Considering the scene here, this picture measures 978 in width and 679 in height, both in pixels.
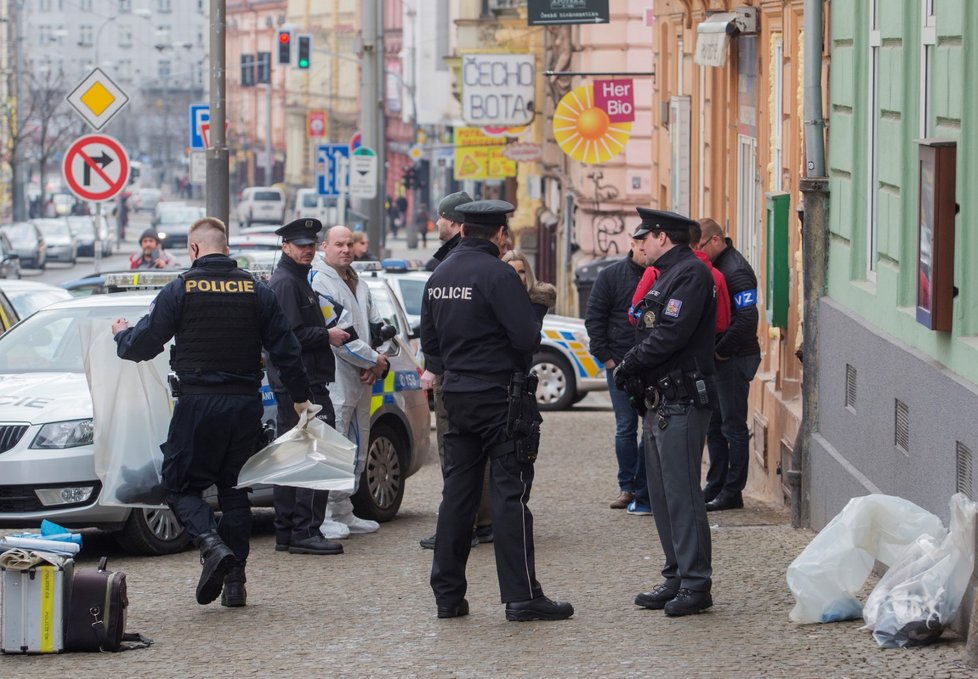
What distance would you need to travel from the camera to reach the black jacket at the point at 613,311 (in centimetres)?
1114

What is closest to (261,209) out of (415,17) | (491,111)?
(415,17)

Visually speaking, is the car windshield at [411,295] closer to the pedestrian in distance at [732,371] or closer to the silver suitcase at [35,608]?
the pedestrian in distance at [732,371]

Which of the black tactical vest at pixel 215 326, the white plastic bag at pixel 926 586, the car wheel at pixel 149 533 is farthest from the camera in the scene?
the car wheel at pixel 149 533

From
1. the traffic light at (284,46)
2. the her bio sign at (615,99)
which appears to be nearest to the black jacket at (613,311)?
the her bio sign at (615,99)

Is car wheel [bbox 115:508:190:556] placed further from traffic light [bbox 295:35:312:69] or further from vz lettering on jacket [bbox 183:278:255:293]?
traffic light [bbox 295:35:312:69]

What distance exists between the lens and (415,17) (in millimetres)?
71812

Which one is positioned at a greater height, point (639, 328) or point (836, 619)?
point (639, 328)

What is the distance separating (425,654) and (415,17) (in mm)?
66186

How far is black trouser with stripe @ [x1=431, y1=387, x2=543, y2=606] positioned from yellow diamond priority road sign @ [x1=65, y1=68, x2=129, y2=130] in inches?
458

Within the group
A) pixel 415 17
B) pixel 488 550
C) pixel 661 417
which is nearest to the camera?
pixel 661 417

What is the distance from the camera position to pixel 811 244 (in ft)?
34.9

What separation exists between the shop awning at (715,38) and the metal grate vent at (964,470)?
7.71 m

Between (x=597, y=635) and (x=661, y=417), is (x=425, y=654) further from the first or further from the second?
(x=661, y=417)

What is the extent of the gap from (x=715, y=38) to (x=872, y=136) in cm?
536
